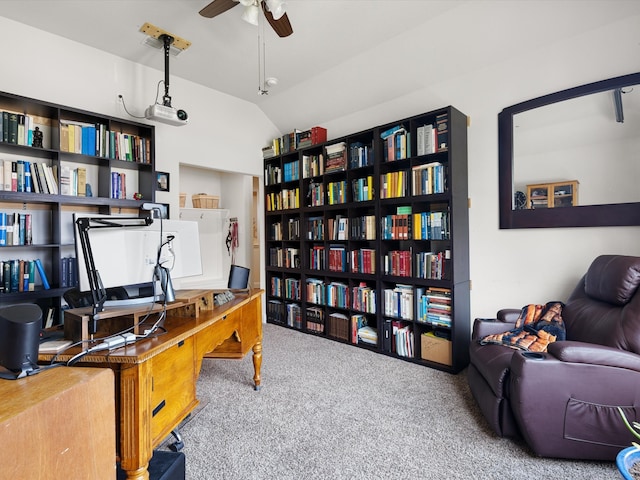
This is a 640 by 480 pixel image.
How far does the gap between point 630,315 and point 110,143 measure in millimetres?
4165

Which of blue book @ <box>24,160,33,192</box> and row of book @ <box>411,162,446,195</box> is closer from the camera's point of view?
blue book @ <box>24,160,33,192</box>

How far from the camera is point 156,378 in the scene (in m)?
1.36

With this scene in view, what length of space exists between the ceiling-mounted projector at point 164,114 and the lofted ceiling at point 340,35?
2.25 ft

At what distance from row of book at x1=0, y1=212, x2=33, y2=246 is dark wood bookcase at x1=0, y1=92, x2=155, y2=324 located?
70 millimetres

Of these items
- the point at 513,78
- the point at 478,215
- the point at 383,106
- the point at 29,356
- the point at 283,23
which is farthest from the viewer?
the point at 383,106

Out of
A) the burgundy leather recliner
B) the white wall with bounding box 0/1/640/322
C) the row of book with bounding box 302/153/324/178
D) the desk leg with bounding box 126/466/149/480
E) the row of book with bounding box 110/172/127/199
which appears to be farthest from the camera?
the row of book with bounding box 302/153/324/178

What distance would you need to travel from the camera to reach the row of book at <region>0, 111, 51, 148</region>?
252 centimetres

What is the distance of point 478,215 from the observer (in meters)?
3.04

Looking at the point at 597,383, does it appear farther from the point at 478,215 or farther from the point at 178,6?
the point at 178,6

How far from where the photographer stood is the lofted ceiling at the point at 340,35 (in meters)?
2.54

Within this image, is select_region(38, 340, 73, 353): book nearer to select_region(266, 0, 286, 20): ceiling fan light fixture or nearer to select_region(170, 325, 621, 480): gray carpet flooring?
select_region(170, 325, 621, 480): gray carpet flooring

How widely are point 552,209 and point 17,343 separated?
10.7 feet

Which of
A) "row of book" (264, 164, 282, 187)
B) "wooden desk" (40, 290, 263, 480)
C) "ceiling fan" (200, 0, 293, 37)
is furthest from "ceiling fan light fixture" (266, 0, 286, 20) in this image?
"row of book" (264, 164, 282, 187)

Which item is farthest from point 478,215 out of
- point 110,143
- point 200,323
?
point 110,143
